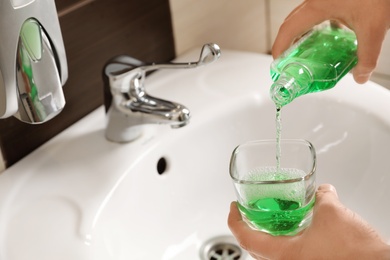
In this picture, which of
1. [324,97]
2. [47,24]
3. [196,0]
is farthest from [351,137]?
[47,24]

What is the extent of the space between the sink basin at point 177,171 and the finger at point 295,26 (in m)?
0.17

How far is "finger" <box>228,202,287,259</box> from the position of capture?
2.11 ft

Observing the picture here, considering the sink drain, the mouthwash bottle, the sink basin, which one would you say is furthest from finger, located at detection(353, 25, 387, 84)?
the sink drain

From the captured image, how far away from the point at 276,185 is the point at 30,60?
0.28 meters

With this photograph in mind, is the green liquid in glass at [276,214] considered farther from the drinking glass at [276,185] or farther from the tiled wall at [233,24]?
the tiled wall at [233,24]

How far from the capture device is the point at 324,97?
2.98 ft

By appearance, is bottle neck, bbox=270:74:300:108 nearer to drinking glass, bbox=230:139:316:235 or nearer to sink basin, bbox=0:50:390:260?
drinking glass, bbox=230:139:316:235

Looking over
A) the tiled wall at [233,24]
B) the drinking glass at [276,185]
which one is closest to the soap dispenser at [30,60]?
the drinking glass at [276,185]

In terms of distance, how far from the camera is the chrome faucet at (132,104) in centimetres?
79

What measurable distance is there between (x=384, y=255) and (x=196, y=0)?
54cm

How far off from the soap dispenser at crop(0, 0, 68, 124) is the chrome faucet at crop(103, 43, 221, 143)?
0.33ft

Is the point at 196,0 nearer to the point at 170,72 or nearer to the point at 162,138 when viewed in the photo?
the point at 170,72

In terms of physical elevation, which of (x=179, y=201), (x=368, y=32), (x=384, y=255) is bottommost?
(x=179, y=201)

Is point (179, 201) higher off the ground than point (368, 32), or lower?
lower
